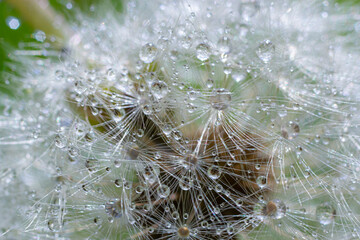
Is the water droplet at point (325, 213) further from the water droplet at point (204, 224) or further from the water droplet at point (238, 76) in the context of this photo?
the water droplet at point (238, 76)

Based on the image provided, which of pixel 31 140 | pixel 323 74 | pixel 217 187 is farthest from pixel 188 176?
pixel 31 140

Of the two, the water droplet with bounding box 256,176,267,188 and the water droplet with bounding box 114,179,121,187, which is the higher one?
the water droplet with bounding box 256,176,267,188

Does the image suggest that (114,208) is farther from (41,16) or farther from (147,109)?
(41,16)

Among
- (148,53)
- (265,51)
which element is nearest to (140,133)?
(148,53)

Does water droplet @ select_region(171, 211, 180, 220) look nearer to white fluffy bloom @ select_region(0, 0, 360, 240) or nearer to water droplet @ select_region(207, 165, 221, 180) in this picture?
white fluffy bloom @ select_region(0, 0, 360, 240)

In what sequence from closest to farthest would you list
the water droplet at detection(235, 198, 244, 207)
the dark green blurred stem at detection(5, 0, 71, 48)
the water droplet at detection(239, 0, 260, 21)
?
the water droplet at detection(235, 198, 244, 207) → the water droplet at detection(239, 0, 260, 21) → the dark green blurred stem at detection(5, 0, 71, 48)

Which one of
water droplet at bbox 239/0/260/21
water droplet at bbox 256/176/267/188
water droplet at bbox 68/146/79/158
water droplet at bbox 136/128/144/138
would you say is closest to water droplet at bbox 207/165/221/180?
water droplet at bbox 256/176/267/188

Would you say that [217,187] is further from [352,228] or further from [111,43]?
[111,43]

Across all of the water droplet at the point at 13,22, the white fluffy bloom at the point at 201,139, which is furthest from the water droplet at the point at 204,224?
the water droplet at the point at 13,22
